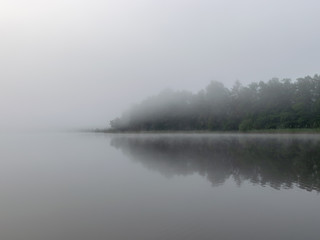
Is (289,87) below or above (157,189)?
above

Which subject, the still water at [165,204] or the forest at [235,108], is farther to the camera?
the forest at [235,108]

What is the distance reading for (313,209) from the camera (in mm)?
11133

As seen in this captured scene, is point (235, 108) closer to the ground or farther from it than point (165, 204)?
farther from it

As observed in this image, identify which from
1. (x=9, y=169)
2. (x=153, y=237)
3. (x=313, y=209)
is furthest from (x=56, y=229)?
(x=9, y=169)

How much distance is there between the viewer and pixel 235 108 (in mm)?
100312

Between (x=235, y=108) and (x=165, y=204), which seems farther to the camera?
(x=235, y=108)

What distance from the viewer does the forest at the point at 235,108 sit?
3167 inches

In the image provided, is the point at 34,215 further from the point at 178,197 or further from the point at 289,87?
the point at 289,87

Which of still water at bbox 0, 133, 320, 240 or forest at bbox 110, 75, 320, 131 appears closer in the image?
still water at bbox 0, 133, 320, 240

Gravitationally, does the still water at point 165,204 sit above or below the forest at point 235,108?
below

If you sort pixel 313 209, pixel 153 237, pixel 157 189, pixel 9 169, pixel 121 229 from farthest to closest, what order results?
pixel 9 169 → pixel 157 189 → pixel 313 209 → pixel 121 229 → pixel 153 237

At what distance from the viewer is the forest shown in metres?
80.4

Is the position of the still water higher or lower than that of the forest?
lower

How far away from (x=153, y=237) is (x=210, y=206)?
3845 mm
